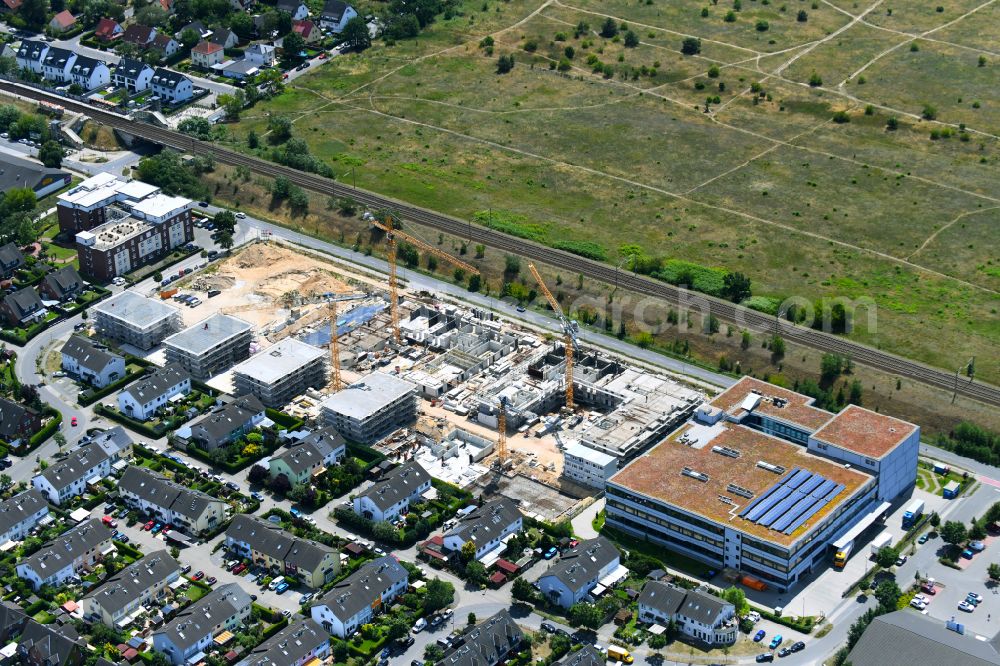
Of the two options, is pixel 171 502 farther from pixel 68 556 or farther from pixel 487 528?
pixel 487 528

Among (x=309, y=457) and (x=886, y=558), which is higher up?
(x=886, y=558)

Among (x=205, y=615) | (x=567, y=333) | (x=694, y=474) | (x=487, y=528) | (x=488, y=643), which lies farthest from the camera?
(x=567, y=333)

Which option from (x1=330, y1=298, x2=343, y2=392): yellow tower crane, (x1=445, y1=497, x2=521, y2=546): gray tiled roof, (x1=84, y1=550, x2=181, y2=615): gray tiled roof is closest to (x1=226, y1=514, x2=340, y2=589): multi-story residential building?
(x1=84, y1=550, x2=181, y2=615): gray tiled roof

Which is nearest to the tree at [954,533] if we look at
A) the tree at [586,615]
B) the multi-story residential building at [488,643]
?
the tree at [586,615]

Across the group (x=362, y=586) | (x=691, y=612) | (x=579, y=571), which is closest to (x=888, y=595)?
(x=691, y=612)

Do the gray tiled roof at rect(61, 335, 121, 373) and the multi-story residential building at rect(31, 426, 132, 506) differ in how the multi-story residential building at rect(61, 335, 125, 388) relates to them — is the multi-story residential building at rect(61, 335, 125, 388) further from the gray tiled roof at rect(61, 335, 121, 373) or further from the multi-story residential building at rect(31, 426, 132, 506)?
the multi-story residential building at rect(31, 426, 132, 506)

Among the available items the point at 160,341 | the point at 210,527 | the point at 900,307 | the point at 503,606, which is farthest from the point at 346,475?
the point at 900,307
